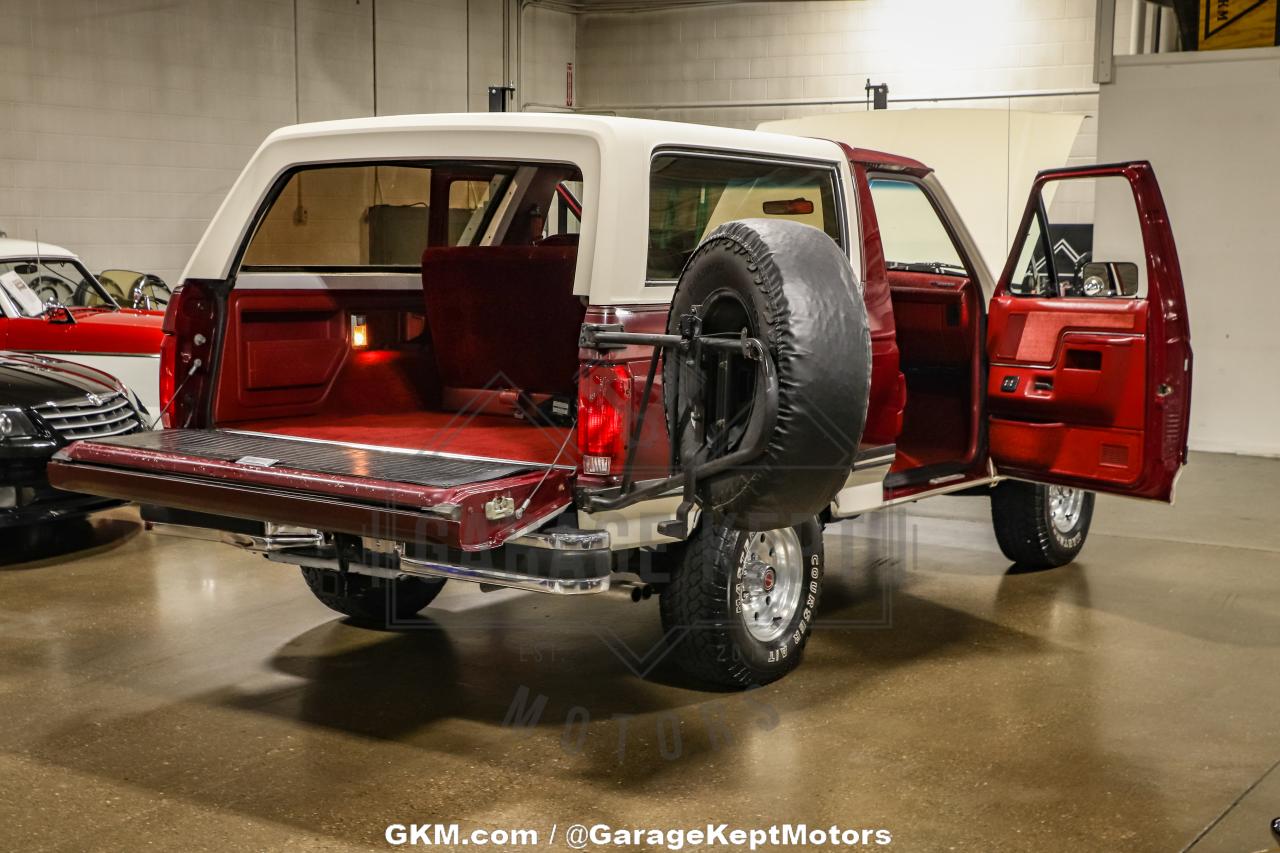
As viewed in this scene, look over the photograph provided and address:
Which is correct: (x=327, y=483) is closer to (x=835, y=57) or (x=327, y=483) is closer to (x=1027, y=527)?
(x=1027, y=527)

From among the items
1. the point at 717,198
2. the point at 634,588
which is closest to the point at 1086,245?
the point at 717,198

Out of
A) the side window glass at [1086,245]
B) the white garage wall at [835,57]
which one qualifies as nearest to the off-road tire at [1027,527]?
the side window glass at [1086,245]

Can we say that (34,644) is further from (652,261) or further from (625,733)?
(652,261)

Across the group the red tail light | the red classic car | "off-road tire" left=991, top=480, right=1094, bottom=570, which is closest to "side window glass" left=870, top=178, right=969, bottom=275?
"off-road tire" left=991, top=480, right=1094, bottom=570

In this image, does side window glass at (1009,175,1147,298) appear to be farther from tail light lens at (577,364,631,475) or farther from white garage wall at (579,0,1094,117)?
tail light lens at (577,364,631,475)

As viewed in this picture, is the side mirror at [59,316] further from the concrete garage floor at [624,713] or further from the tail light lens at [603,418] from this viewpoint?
the tail light lens at [603,418]

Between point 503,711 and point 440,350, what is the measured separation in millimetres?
1618

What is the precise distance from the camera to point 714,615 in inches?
177

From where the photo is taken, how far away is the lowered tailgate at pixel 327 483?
12.4ft

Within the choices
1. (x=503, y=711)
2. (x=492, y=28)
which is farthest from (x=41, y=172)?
(x=503, y=711)

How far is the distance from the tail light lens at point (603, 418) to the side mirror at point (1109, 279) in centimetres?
235

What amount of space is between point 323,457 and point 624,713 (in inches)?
51.5

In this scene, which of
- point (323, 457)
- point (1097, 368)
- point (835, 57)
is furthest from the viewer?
point (835, 57)

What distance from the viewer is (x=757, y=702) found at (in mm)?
4699
